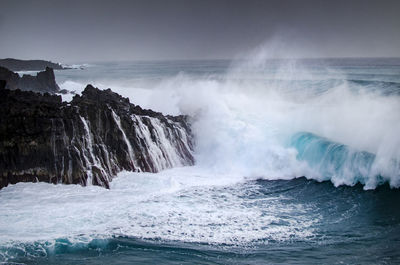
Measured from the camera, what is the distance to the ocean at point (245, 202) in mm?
9398

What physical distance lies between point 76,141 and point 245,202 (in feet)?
21.0

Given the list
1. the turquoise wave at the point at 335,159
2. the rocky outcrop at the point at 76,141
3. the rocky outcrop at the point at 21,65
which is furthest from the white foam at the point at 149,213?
the rocky outcrop at the point at 21,65

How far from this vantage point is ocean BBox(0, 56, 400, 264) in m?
9.40

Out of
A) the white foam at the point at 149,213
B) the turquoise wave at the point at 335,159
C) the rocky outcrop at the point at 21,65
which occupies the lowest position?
the white foam at the point at 149,213

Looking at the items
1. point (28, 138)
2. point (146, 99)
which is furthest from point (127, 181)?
point (146, 99)

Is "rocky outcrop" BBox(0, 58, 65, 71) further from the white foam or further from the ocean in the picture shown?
Answer: the white foam

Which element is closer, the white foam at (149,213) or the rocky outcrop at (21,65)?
the white foam at (149,213)

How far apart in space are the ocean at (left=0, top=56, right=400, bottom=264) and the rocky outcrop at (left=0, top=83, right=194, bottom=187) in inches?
21.5

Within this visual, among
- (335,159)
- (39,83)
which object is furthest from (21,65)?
(335,159)

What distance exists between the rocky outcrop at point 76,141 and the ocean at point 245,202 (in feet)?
1.79

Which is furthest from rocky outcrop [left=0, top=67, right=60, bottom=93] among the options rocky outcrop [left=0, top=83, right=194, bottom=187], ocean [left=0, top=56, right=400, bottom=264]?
rocky outcrop [left=0, top=83, right=194, bottom=187]

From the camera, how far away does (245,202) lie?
12.7m

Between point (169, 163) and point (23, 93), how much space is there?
22.0 feet

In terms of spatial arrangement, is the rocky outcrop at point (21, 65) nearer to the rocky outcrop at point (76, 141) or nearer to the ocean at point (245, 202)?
the ocean at point (245, 202)
